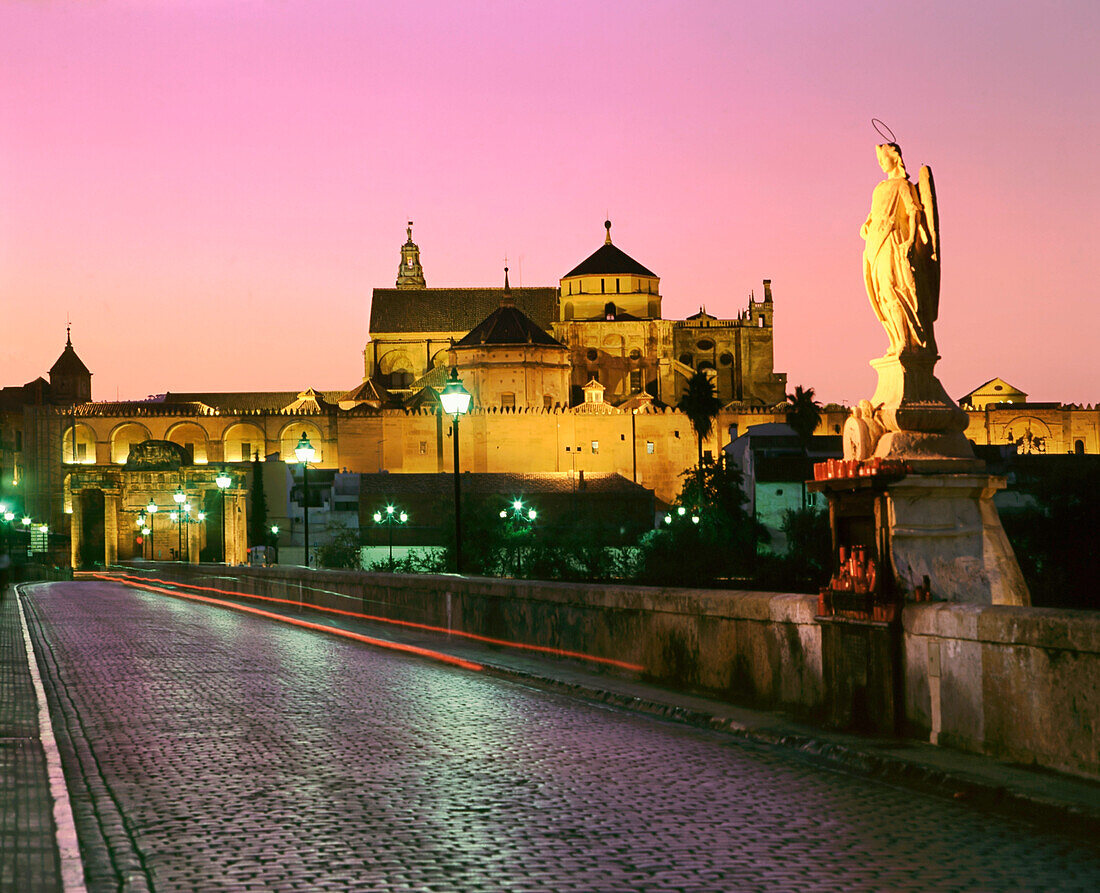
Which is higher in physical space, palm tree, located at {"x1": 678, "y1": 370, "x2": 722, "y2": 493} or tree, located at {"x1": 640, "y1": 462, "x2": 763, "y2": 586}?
palm tree, located at {"x1": 678, "y1": 370, "x2": 722, "y2": 493}

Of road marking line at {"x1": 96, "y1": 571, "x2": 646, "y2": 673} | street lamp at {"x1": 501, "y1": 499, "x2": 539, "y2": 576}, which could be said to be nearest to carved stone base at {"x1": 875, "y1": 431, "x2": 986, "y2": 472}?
road marking line at {"x1": 96, "y1": 571, "x2": 646, "y2": 673}

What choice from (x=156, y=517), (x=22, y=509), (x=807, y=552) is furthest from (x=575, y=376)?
(x=807, y=552)

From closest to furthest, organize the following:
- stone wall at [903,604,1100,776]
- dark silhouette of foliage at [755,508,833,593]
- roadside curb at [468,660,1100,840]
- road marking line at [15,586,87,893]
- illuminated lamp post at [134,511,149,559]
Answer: road marking line at [15,586,87,893] < roadside curb at [468,660,1100,840] < stone wall at [903,604,1100,776] < dark silhouette of foliage at [755,508,833,593] < illuminated lamp post at [134,511,149,559]

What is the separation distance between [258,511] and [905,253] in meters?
93.3

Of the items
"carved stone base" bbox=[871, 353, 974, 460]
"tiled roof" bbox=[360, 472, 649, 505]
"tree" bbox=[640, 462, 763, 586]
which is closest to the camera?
"carved stone base" bbox=[871, 353, 974, 460]

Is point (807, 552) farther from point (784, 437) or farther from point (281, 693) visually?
point (281, 693)

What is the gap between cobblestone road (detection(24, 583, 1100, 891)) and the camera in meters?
6.00

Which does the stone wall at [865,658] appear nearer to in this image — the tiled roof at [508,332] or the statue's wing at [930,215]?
the statue's wing at [930,215]

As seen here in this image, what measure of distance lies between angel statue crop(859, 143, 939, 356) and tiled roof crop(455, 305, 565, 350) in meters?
105

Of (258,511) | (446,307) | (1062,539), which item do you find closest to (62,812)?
(1062,539)

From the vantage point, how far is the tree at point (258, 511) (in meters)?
99.2

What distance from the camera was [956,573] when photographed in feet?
31.9

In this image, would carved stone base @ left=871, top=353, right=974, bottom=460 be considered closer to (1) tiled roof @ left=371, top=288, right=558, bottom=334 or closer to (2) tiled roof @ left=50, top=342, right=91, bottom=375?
(1) tiled roof @ left=371, top=288, right=558, bottom=334

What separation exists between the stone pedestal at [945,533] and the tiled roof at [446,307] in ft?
404
